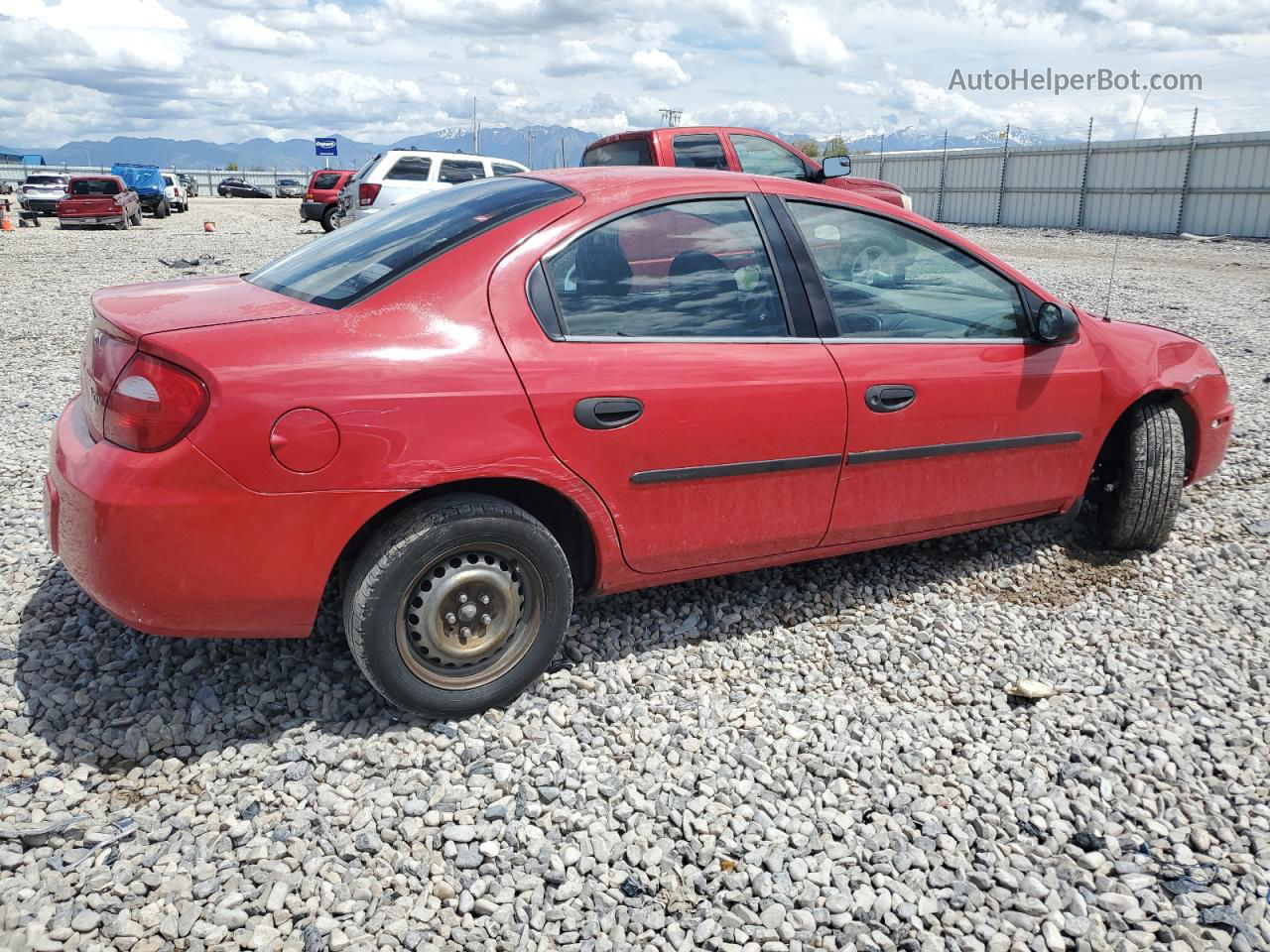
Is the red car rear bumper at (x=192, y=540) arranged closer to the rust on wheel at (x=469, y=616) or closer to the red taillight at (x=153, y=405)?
the red taillight at (x=153, y=405)

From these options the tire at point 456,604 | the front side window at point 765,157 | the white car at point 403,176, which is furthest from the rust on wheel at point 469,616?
the white car at point 403,176

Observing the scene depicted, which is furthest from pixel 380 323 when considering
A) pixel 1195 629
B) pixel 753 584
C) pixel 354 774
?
Answer: pixel 1195 629

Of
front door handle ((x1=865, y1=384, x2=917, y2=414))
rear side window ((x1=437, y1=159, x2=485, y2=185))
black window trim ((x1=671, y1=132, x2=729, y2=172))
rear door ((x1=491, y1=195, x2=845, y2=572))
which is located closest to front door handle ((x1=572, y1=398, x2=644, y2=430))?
rear door ((x1=491, y1=195, x2=845, y2=572))

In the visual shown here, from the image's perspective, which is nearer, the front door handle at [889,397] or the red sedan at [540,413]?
the red sedan at [540,413]

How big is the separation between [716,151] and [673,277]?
7818 millimetres

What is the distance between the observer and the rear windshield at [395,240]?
9.53 ft

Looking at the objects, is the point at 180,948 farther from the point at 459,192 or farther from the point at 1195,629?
the point at 1195,629

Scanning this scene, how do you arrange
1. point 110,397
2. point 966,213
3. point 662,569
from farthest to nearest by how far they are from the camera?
point 966,213 < point 662,569 < point 110,397

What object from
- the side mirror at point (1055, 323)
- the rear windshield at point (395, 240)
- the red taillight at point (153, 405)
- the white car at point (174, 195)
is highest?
the white car at point (174, 195)

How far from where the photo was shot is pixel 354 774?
8.96ft

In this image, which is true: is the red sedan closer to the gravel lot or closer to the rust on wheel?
the rust on wheel

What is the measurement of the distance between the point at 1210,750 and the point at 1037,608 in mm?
973

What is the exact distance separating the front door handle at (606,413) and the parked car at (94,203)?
2866 centimetres

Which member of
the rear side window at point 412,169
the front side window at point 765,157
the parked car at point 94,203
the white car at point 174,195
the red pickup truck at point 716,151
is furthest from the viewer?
the white car at point 174,195
